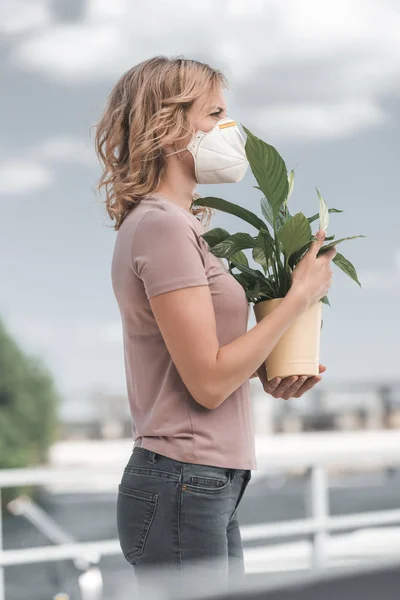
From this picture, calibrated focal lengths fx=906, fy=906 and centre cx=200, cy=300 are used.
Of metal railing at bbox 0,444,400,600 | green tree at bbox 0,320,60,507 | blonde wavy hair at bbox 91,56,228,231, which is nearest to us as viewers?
blonde wavy hair at bbox 91,56,228,231

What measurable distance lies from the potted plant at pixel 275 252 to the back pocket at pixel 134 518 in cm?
25

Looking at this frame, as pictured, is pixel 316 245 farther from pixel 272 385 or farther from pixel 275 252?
pixel 272 385

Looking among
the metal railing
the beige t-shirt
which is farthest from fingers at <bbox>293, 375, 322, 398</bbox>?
the metal railing

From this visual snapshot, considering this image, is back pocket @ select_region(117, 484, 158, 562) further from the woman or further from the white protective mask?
the white protective mask

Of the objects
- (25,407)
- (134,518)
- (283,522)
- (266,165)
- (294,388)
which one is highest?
(266,165)

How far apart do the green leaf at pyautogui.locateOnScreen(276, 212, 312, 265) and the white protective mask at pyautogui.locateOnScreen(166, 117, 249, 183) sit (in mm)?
128

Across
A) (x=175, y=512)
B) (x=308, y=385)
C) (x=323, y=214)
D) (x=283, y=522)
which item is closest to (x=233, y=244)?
(x=323, y=214)

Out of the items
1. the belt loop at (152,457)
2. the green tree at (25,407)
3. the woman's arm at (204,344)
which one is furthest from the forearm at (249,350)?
the green tree at (25,407)

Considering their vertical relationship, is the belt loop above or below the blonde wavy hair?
below

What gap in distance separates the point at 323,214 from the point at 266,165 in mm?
104

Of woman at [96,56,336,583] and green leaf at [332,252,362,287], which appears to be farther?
green leaf at [332,252,362,287]

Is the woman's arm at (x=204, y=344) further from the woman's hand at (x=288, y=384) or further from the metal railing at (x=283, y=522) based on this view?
the metal railing at (x=283, y=522)

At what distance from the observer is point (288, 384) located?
125 cm

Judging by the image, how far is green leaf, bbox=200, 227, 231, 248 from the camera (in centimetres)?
115
